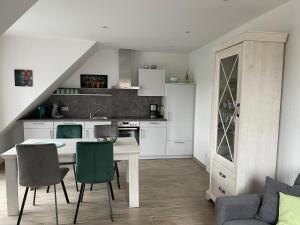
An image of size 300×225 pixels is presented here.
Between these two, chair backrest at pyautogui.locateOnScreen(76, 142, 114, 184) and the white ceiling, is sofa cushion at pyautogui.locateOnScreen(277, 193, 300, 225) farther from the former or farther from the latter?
the white ceiling

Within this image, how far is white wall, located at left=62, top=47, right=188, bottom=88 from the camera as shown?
520cm

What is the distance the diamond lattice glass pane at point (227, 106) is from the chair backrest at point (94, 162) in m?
1.43

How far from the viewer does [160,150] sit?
512cm

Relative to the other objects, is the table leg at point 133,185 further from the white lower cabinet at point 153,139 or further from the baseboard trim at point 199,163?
the white lower cabinet at point 153,139

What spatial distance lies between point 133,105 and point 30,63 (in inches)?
95.7

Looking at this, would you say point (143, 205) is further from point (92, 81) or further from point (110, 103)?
point (92, 81)

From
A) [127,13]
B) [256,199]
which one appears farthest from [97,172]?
[127,13]

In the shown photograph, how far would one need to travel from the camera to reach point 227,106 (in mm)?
2801

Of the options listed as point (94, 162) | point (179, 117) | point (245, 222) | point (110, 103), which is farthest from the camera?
point (110, 103)

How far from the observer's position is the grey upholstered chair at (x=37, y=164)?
7.78ft

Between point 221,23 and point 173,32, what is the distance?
0.79 metres

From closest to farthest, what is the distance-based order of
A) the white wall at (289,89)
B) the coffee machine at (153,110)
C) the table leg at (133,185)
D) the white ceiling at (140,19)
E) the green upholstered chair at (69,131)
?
the white wall at (289,89)
the white ceiling at (140,19)
the table leg at (133,185)
the green upholstered chair at (69,131)
the coffee machine at (153,110)

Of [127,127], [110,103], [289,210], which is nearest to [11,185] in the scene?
[127,127]

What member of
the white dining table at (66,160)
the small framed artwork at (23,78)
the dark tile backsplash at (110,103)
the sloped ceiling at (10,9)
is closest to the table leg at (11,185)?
the white dining table at (66,160)
